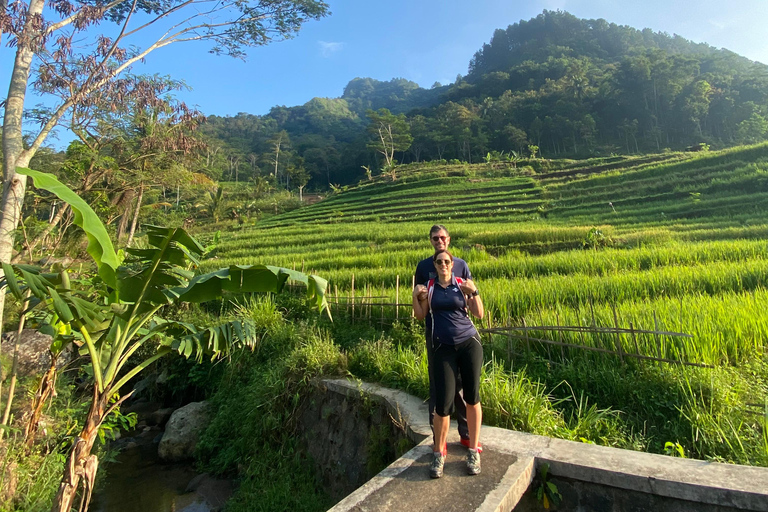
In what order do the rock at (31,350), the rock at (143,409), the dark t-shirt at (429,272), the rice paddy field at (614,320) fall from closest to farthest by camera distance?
the dark t-shirt at (429,272)
the rice paddy field at (614,320)
the rock at (31,350)
the rock at (143,409)

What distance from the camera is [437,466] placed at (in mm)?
2482

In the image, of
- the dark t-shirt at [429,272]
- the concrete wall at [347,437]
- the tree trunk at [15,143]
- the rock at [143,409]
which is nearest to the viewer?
the dark t-shirt at [429,272]

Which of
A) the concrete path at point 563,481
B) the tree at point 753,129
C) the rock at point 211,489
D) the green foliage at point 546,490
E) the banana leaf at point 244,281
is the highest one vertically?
the tree at point 753,129

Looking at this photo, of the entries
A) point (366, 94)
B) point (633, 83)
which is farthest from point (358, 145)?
point (366, 94)

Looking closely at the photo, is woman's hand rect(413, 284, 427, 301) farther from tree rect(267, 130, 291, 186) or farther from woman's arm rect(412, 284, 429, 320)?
tree rect(267, 130, 291, 186)

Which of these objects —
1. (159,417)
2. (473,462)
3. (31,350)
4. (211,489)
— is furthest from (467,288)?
(159,417)

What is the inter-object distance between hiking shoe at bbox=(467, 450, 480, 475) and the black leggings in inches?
10.8

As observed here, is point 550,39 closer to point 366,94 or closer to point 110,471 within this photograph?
point 366,94

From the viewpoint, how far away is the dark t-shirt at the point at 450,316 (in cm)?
265

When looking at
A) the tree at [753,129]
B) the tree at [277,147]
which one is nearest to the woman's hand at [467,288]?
the tree at [753,129]

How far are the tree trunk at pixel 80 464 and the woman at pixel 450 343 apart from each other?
2148mm

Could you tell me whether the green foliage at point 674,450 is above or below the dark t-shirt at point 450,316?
below

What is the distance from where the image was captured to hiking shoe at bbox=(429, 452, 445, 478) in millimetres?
2467

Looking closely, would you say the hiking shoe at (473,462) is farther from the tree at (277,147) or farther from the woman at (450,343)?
the tree at (277,147)
